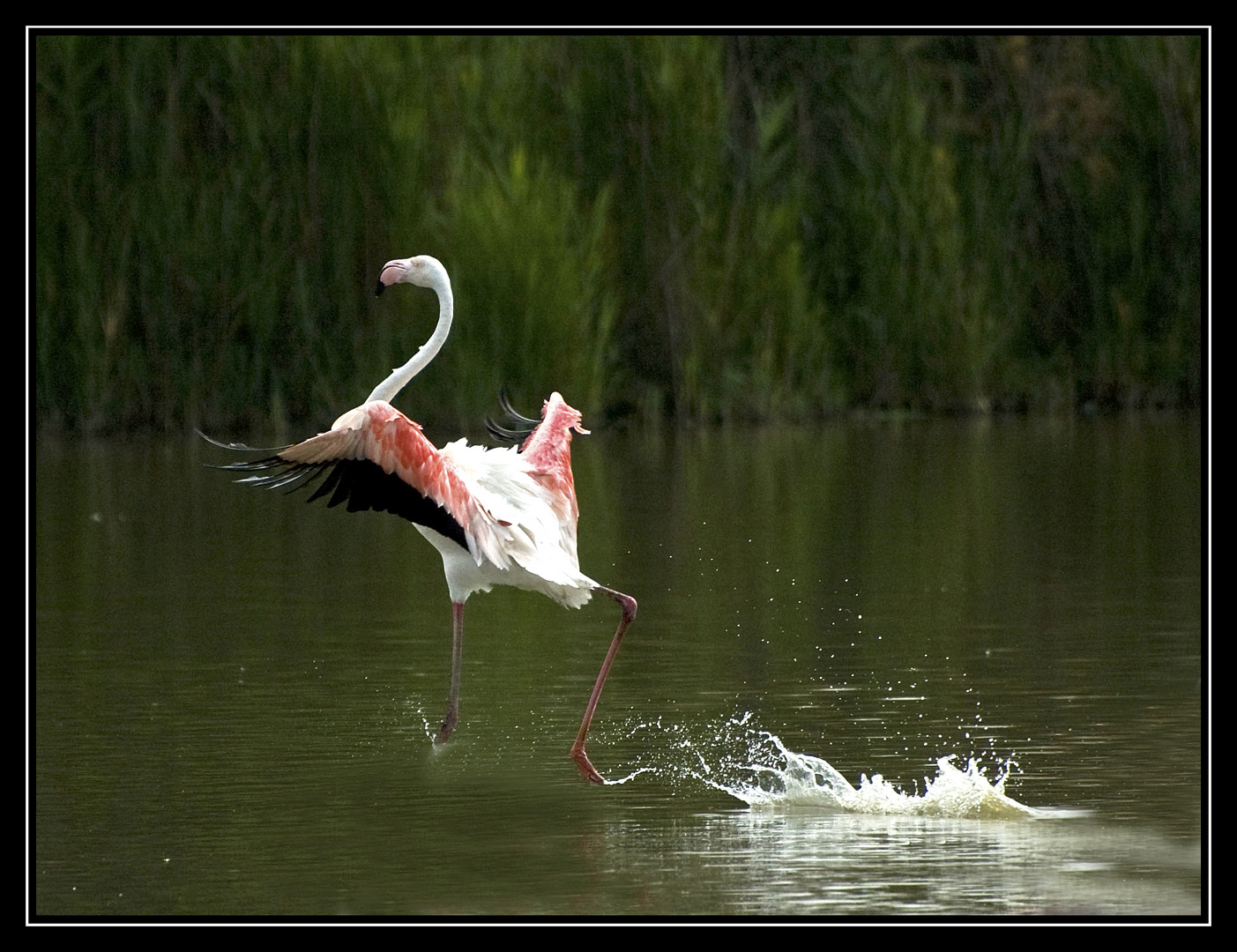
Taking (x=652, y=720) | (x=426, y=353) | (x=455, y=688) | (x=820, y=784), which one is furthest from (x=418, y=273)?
(x=820, y=784)

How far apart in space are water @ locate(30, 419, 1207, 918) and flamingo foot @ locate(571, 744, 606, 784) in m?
0.06

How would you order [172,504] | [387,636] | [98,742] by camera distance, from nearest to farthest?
[98,742] → [387,636] → [172,504]

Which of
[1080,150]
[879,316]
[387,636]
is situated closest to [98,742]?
[387,636]

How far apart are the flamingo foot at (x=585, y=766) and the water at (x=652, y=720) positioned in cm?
A: 6

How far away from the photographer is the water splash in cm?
679

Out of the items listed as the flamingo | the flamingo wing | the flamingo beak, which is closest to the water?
the flamingo

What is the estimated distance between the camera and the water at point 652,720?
19.7ft

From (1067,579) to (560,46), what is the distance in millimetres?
→ 14551

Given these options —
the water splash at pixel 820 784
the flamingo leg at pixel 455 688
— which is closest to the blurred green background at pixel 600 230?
the flamingo leg at pixel 455 688

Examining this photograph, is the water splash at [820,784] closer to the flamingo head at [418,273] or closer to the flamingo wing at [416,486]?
the flamingo wing at [416,486]

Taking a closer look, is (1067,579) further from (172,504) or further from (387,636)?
(172,504)

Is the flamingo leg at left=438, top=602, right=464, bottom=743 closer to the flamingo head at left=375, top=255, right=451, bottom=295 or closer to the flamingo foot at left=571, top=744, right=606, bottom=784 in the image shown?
the flamingo foot at left=571, top=744, right=606, bottom=784

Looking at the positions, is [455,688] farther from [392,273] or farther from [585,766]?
[392,273]

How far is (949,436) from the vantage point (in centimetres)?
2231
